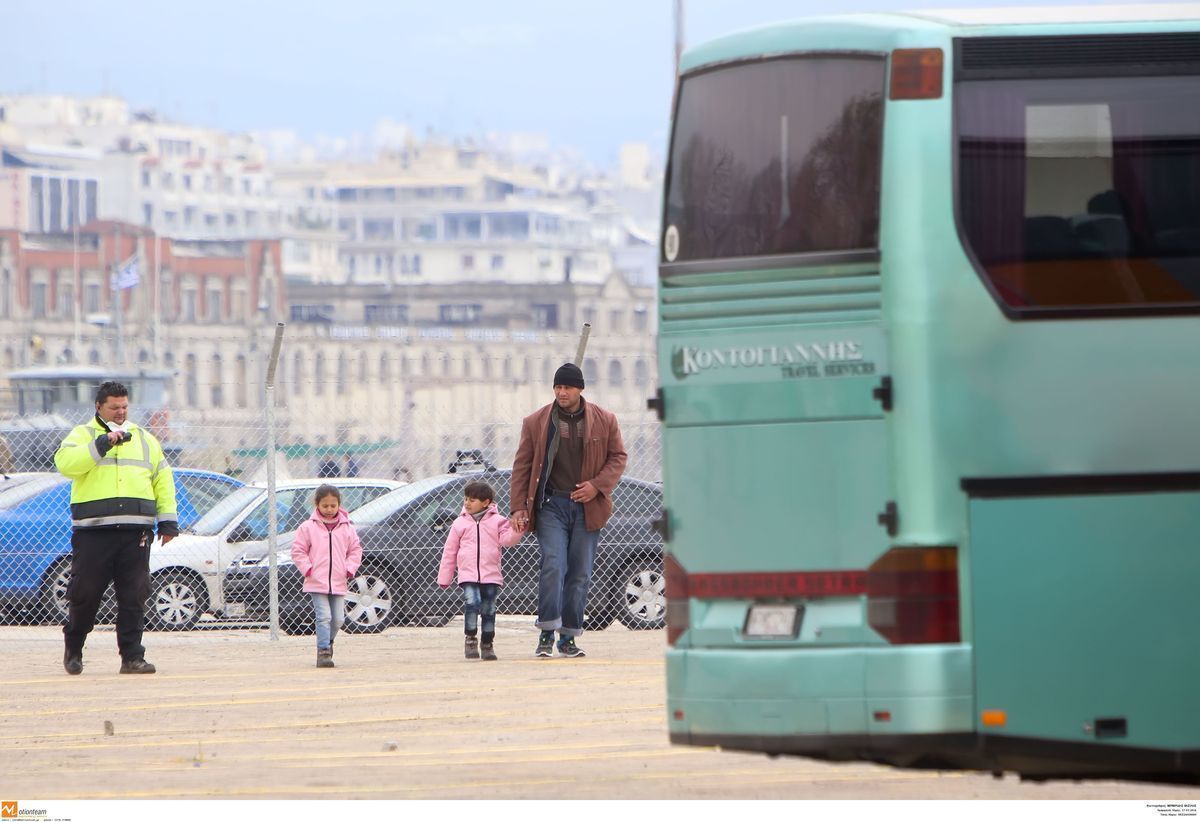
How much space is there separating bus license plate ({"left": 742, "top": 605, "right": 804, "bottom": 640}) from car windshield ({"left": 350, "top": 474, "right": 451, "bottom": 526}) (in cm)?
1145

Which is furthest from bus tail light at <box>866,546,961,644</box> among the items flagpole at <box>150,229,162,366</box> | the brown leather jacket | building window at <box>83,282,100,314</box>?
building window at <box>83,282,100,314</box>

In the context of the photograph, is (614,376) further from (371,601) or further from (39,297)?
(371,601)

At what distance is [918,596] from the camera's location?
8867mm

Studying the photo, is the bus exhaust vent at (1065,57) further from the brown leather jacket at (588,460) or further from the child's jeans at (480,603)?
the child's jeans at (480,603)

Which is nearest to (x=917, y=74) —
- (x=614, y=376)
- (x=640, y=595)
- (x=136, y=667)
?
(x=136, y=667)

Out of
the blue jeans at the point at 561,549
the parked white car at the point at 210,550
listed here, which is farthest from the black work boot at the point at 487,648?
the parked white car at the point at 210,550

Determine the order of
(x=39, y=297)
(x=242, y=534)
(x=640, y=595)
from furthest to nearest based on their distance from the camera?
(x=39, y=297)
(x=242, y=534)
(x=640, y=595)

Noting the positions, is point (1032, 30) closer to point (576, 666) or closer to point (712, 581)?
point (712, 581)

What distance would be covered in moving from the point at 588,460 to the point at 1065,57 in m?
8.14

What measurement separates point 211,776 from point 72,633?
19.4 ft

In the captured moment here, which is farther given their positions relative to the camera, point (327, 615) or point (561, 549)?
point (327, 615)

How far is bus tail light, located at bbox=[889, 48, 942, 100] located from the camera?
9.02 meters

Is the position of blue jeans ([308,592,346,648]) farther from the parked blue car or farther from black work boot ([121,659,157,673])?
the parked blue car

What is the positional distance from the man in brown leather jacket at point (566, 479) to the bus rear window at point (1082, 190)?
7843mm
